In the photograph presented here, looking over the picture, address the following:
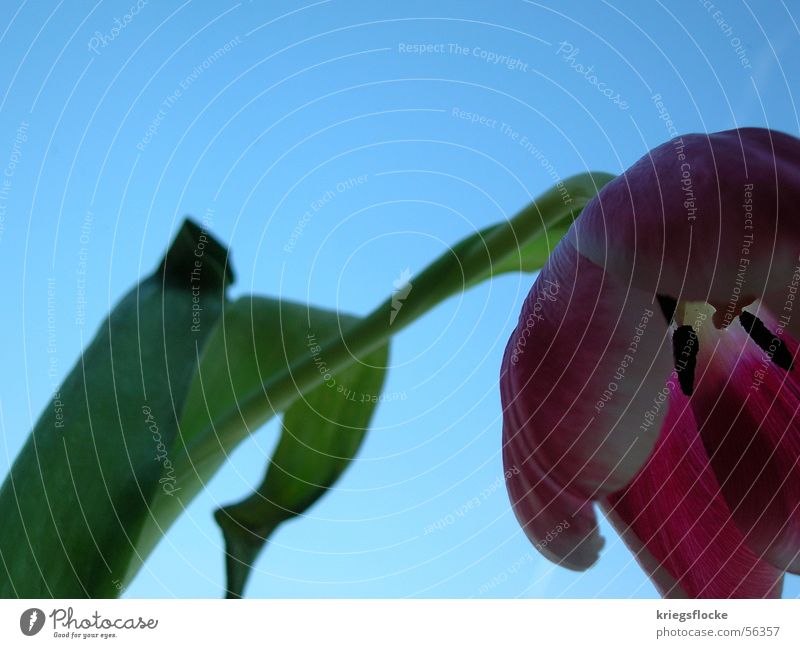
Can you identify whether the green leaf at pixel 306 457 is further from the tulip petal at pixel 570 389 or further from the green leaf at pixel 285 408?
the tulip petal at pixel 570 389

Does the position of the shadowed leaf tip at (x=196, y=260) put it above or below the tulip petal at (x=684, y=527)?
above

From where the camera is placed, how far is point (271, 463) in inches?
15.8

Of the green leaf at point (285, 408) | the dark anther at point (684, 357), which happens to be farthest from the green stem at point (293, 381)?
the dark anther at point (684, 357)

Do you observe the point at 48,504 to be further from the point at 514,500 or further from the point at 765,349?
the point at 765,349

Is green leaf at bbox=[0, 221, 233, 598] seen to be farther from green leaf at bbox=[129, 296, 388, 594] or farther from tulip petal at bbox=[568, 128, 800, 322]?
tulip petal at bbox=[568, 128, 800, 322]

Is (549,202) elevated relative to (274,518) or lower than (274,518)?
elevated

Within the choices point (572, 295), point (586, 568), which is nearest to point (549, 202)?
point (572, 295)

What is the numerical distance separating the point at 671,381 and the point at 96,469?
29cm

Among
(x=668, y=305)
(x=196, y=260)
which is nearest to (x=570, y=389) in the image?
(x=668, y=305)

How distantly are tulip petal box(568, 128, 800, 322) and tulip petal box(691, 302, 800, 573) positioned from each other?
0.05 metres
